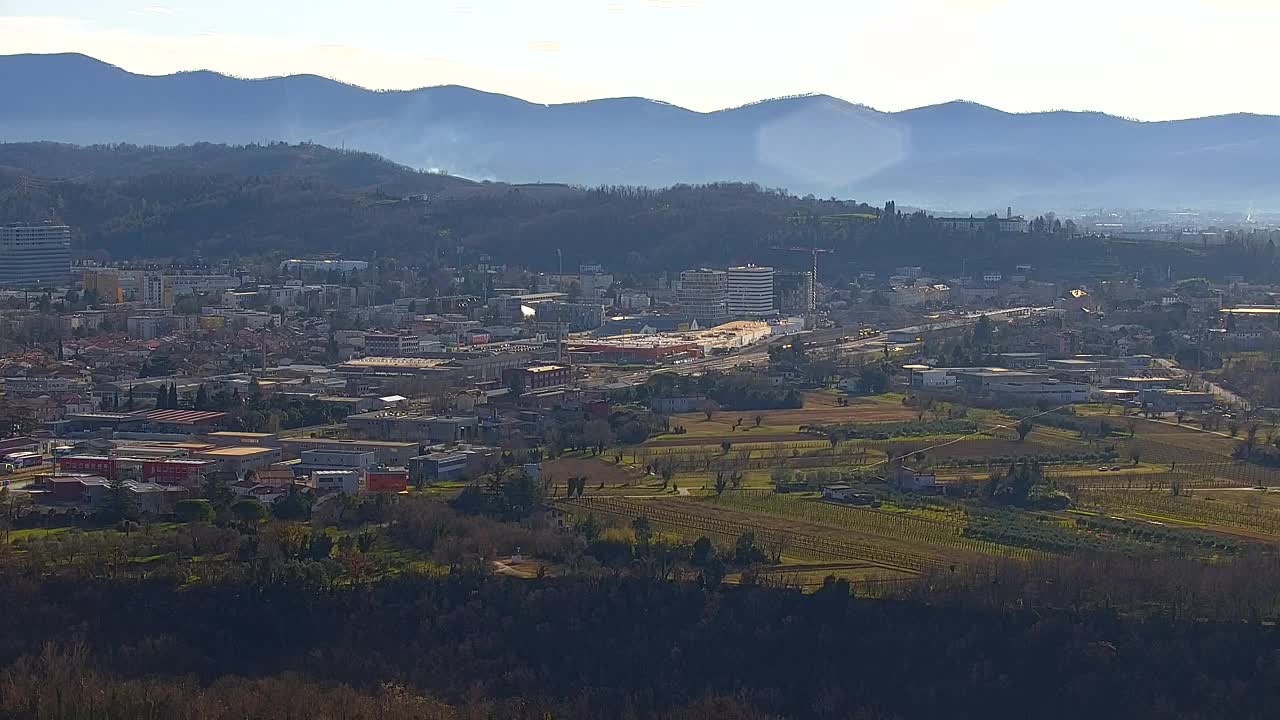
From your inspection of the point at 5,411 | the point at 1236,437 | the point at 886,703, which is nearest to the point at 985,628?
the point at 886,703

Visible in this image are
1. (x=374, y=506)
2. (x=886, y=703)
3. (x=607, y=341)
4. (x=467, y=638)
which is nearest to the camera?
(x=886, y=703)

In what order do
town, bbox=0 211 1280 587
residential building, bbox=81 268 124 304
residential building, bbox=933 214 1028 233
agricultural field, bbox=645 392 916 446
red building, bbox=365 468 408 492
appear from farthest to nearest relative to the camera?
residential building, bbox=933 214 1028 233, residential building, bbox=81 268 124 304, agricultural field, bbox=645 392 916 446, red building, bbox=365 468 408 492, town, bbox=0 211 1280 587

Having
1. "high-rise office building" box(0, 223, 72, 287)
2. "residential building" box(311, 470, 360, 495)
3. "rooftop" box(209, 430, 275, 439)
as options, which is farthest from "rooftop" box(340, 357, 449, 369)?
"high-rise office building" box(0, 223, 72, 287)

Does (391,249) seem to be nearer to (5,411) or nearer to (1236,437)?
(5,411)

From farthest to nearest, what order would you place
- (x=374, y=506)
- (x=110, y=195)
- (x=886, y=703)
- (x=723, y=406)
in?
(x=110, y=195)
(x=723, y=406)
(x=374, y=506)
(x=886, y=703)

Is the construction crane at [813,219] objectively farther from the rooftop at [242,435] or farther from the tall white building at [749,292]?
the rooftop at [242,435]

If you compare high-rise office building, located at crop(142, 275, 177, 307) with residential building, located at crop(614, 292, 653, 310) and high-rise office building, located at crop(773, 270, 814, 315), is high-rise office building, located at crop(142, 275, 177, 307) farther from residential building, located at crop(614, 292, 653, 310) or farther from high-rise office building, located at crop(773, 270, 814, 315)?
high-rise office building, located at crop(773, 270, 814, 315)

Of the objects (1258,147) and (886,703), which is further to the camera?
(1258,147)

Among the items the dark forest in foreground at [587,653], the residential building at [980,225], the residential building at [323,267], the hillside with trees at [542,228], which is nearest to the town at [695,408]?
the dark forest in foreground at [587,653]
